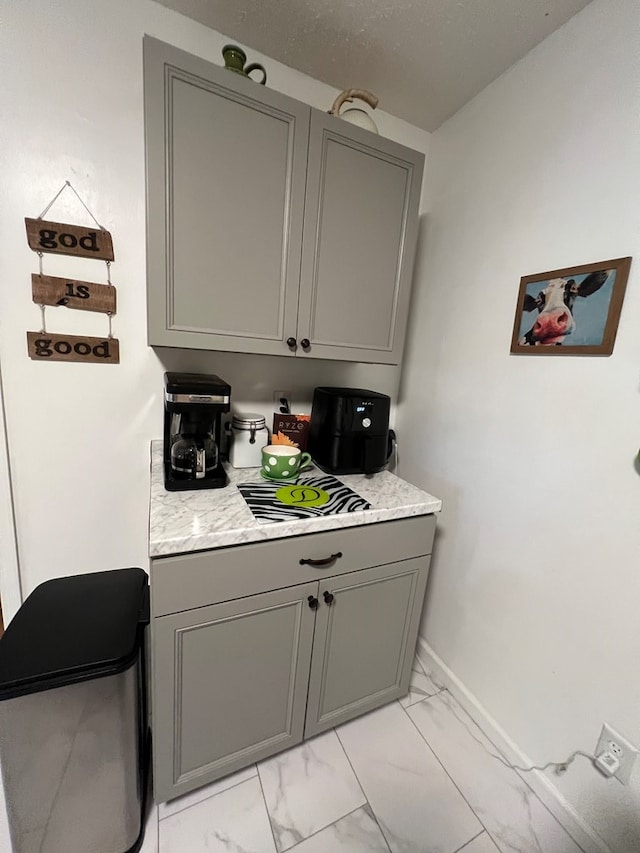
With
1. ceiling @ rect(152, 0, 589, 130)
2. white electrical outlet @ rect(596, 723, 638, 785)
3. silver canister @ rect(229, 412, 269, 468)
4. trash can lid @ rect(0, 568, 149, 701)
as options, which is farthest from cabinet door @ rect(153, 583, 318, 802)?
ceiling @ rect(152, 0, 589, 130)

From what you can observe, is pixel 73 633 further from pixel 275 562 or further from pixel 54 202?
pixel 54 202

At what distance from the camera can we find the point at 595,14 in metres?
0.98

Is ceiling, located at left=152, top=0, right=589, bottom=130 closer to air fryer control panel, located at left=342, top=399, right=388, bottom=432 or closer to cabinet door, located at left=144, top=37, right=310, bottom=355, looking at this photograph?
cabinet door, located at left=144, top=37, right=310, bottom=355

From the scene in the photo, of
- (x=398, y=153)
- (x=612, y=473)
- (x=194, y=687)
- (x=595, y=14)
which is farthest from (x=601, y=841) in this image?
(x=595, y=14)

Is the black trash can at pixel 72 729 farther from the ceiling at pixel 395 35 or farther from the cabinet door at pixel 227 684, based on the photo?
the ceiling at pixel 395 35

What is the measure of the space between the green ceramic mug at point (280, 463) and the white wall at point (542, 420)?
705 mm

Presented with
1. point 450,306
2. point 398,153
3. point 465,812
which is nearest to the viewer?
point 465,812

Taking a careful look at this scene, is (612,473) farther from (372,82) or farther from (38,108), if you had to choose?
(38,108)

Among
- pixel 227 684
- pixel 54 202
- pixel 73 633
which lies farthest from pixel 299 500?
pixel 54 202

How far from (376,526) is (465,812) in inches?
36.4

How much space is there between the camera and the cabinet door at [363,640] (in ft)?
3.67

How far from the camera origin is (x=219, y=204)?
3.36 ft

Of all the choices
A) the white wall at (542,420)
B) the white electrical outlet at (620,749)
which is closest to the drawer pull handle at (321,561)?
the white wall at (542,420)

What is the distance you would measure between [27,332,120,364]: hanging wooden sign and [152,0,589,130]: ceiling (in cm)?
110
